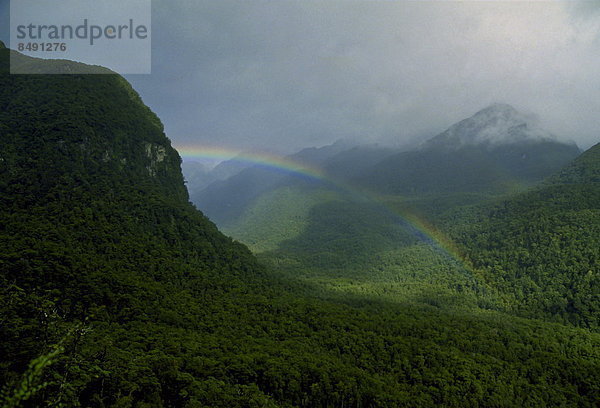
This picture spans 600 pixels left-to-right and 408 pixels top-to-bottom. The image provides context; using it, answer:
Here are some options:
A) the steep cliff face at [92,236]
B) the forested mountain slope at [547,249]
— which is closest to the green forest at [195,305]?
the steep cliff face at [92,236]

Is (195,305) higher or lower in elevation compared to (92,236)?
lower

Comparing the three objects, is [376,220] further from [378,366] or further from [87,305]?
[87,305]

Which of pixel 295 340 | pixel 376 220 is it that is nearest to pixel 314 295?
pixel 295 340

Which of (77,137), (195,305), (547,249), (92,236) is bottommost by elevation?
(195,305)

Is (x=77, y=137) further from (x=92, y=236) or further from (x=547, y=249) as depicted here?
(x=547, y=249)

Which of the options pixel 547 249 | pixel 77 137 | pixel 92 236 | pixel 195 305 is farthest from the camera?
pixel 547 249

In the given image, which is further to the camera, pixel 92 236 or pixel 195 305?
pixel 92 236

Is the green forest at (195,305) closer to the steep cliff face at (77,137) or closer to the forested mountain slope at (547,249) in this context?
the steep cliff face at (77,137)

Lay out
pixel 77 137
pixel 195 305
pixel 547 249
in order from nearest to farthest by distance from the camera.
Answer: pixel 195 305 → pixel 77 137 → pixel 547 249

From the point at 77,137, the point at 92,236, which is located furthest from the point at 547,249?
the point at 77,137
